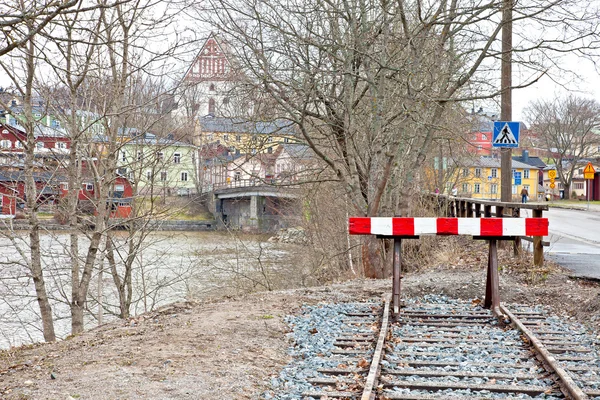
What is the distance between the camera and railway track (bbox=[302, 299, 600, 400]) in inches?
212

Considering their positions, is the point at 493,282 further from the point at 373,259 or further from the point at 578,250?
the point at 578,250

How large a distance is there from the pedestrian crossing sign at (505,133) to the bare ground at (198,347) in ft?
15.5

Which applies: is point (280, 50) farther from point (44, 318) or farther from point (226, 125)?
point (44, 318)

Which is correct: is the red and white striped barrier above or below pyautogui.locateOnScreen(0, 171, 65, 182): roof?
below

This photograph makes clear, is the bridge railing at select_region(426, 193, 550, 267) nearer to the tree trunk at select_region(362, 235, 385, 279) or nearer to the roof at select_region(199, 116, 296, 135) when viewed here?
the tree trunk at select_region(362, 235, 385, 279)

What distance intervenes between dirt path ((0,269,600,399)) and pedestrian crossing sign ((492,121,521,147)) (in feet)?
16.2

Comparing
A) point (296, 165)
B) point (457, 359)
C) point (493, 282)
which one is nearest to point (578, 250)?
point (296, 165)

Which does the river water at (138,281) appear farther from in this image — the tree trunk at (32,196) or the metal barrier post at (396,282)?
the metal barrier post at (396,282)

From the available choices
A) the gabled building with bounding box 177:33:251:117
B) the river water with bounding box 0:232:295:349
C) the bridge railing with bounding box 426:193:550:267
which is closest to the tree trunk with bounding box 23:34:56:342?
the river water with bounding box 0:232:295:349

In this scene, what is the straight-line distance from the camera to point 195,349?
6.65 metres

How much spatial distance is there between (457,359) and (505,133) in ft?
33.0

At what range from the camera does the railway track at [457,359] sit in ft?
17.7

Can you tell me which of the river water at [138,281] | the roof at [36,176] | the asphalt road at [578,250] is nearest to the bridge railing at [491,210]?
the asphalt road at [578,250]

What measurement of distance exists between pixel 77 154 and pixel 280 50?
172 inches
